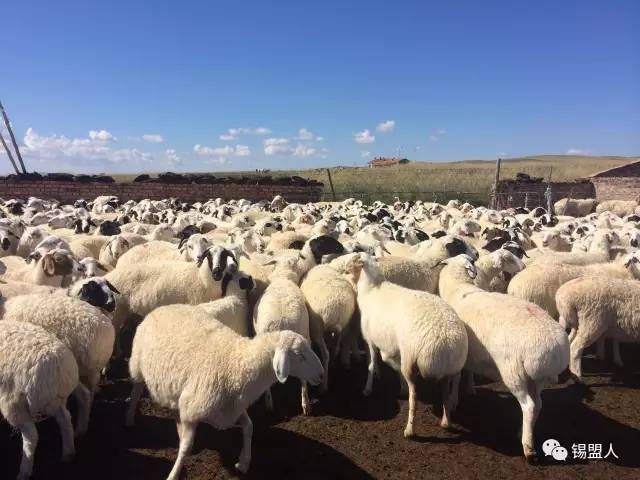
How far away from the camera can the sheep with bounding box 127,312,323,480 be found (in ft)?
12.5

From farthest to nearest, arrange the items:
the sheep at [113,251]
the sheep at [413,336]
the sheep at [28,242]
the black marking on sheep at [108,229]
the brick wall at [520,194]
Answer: the brick wall at [520,194] < the black marking on sheep at [108,229] < the sheep at [28,242] < the sheep at [113,251] < the sheep at [413,336]

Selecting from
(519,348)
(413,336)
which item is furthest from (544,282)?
(413,336)

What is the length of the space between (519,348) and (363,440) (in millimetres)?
1676

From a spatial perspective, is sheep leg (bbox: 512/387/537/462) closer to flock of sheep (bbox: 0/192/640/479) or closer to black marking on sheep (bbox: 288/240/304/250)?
flock of sheep (bbox: 0/192/640/479)

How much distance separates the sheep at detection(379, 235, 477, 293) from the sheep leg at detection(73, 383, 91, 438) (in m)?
4.04

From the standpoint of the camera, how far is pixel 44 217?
13.7 meters

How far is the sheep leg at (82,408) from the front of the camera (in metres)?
4.48

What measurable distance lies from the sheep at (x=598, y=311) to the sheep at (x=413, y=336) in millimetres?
1852

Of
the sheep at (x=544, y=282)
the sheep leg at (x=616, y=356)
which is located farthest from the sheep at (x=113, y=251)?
the sheep leg at (x=616, y=356)

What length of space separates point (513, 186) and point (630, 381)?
17683 mm

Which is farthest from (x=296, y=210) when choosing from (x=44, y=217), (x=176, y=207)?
(x=44, y=217)

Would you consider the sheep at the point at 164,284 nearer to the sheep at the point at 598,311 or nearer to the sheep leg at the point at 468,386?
the sheep leg at the point at 468,386

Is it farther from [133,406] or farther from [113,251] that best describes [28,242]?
[133,406]

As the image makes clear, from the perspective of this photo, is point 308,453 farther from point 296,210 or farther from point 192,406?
point 296,210
